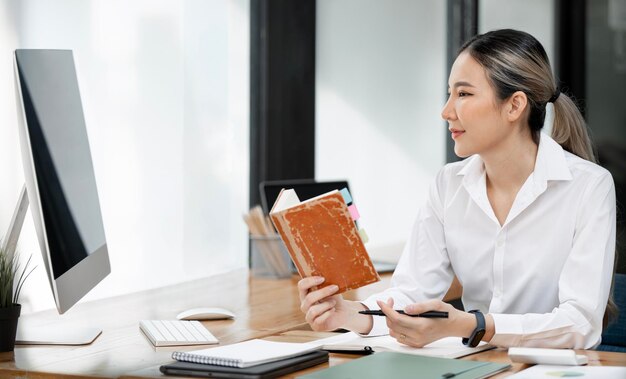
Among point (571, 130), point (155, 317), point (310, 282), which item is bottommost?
point (155, 317)

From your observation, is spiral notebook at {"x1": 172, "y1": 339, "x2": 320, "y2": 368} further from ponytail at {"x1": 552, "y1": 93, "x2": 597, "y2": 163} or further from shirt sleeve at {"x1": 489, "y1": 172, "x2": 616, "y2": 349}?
ponytail at {"x1": 552, "y1": 93, "x2": 597, "y2": 163}

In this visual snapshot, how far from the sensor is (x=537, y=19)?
219 inches

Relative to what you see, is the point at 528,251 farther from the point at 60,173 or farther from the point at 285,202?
the point at 60,173

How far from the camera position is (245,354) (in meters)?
1.67

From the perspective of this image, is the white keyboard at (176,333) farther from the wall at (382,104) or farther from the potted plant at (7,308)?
the wall at (382,104)

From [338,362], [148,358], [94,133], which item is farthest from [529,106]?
[94,133]

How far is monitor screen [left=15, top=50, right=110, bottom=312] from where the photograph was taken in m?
1.77

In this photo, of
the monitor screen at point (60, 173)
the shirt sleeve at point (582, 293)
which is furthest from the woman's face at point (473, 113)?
the monitor screen at point (60, 173)

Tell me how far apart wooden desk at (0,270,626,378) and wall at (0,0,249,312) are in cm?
19

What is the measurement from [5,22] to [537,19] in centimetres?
383

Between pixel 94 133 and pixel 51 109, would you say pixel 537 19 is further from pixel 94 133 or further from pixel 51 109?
pixel 51 109

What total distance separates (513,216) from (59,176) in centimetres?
101

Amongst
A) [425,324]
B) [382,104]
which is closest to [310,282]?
[425,324]

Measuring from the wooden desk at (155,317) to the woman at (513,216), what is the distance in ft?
0.50
